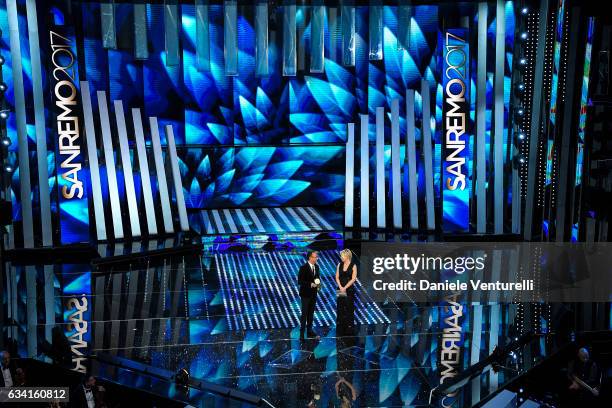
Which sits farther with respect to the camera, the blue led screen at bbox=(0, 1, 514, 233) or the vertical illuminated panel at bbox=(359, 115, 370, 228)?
the blue led screen at bbox=(0, 1, 514, 233)

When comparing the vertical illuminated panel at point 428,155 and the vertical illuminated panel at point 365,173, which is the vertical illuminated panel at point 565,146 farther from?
the vertical illuminated panel at point 365,173

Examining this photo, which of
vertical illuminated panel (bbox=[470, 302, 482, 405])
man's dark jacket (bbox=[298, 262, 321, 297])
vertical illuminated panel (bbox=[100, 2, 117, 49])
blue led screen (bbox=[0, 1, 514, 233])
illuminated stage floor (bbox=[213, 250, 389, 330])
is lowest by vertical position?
vertical illuminated panel (bbox=[470, 302, 482, 405])

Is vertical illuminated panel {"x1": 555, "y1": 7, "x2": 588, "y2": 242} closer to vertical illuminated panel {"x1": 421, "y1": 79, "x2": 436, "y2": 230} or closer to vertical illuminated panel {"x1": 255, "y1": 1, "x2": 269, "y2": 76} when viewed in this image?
vertical illuminated panel {"x1": 421, "y1": 79, "x2": 436, "y2": 230}

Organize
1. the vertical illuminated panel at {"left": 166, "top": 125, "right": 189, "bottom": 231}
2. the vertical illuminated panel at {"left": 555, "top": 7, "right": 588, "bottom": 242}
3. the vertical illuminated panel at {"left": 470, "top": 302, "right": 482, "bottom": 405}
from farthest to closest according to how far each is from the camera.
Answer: the vertical illuminated panel at {"left": 166, "top": 125, "right": 189, "bottom": 231} < the vertical illuminated panel at {"left": 555, "top": 7, "right": 588, "bottom": 242} < the vertical illuminated panel at {"left": 470, "top": 302, "right": 482, "bottom": 405}

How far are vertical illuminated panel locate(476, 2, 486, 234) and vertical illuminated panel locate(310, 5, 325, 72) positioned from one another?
2352 mm

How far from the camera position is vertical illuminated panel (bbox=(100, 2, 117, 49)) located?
43.7 ft

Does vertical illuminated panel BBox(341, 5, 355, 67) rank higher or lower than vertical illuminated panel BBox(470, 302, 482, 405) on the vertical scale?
higher

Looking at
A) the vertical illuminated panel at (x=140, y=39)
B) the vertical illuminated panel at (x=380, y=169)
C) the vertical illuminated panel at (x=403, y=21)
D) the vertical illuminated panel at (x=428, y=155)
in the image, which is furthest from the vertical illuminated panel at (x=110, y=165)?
the vertical illuminated panel at (x=428, y=155)

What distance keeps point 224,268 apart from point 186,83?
3632 millimetres

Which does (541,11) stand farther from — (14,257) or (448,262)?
(14,257)

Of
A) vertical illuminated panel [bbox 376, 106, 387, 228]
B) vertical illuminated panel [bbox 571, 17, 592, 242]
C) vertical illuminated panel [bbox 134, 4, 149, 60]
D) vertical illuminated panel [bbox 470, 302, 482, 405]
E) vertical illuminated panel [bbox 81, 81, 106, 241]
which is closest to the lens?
vertical illuminated panel [bbox 470, 302, 482, 405]

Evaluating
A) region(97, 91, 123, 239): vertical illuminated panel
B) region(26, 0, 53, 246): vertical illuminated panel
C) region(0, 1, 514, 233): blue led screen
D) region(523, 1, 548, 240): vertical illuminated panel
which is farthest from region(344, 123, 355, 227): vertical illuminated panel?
region(26, 0, 53, 246): vertical illuminated panel

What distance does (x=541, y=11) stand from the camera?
13414 millimetres

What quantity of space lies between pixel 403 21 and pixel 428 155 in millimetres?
2090
